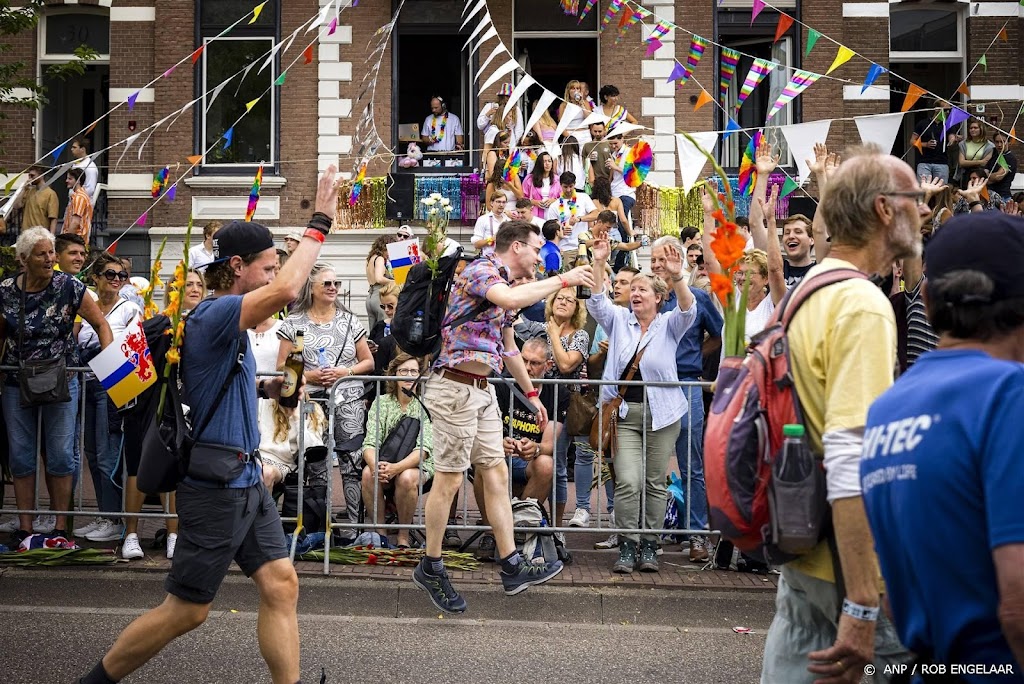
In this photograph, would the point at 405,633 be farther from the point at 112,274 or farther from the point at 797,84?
the point at 797,84

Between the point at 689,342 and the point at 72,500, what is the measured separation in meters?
4.34

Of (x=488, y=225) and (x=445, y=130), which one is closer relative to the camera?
(x=488, y=225)

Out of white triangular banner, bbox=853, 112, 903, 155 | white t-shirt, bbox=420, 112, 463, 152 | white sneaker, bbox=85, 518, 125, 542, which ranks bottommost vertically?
white sneaker, bbox=85, 518, 125, 542

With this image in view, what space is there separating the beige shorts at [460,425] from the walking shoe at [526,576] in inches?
24.7

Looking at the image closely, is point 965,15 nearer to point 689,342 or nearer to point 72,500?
point 689,342

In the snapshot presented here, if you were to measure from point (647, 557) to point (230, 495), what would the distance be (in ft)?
12.4

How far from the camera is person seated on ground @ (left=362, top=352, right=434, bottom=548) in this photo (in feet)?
26.7

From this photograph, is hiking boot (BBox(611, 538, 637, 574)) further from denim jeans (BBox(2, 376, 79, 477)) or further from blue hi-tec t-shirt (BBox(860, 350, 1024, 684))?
blue hi-tec t-shirt (BBox(860, 350, 1024, 684))

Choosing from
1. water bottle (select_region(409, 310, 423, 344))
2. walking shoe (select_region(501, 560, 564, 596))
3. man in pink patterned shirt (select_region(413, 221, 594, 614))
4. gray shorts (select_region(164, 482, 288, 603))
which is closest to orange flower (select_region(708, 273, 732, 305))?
gray shorts (select_region(164, 482, 288, 603))

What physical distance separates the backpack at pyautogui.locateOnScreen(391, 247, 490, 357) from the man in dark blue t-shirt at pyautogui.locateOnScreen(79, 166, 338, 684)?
6.32 ft

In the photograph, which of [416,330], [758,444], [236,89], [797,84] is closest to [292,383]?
[416,330]

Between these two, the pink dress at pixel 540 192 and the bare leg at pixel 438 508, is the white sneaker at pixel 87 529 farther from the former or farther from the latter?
the pink dress at pixel 540 192

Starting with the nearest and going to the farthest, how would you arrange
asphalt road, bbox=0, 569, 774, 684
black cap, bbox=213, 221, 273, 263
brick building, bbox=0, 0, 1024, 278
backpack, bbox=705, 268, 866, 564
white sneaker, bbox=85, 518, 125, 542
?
backpack, bbox=705, 268, 866, 564
black cap, bbox=213, 221, 273, 263
asphalt road, bbox=0, 569, 774, 684
white sneaker, bbox=85, 518, 125, 542
brick building, bbox=0, 0, 1024, 278

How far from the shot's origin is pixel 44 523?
8477mm
